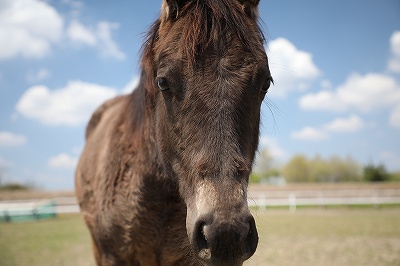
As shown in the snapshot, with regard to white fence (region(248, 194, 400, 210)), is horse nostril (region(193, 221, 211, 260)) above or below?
above

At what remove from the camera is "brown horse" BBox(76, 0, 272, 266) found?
192 cm

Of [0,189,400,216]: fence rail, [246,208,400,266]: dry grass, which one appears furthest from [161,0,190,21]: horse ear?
[0,189,400,216]: fence rail

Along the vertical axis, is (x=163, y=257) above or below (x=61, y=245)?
above

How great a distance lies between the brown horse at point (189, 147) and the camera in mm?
1921

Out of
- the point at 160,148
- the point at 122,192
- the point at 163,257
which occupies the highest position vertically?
the point at 160,148

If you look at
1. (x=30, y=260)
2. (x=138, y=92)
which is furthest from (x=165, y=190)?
(x=30, y=260)

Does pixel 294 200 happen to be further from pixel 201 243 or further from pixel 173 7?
pixel 201 243

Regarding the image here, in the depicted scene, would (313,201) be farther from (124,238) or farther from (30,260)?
(124,238)

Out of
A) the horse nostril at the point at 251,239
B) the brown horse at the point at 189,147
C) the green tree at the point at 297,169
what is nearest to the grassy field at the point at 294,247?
the brown horse at the point at 189,147

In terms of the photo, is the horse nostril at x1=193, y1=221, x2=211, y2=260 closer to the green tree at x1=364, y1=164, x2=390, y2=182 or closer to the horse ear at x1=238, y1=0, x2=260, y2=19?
the horse ear at x1=238, y1=0, x2=260, y2=19

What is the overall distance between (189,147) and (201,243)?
2.15 ft

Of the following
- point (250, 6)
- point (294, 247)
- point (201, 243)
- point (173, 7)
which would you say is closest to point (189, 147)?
point (201, 243)

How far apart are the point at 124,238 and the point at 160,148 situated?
3.47 ft

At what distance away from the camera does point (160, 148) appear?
2.87 metres
